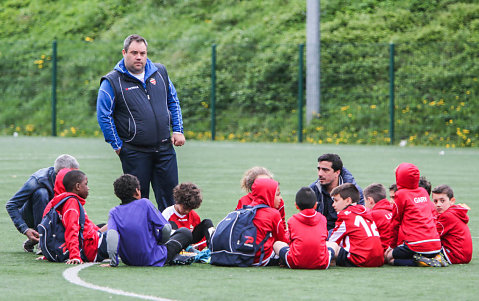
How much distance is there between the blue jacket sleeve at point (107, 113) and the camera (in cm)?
828

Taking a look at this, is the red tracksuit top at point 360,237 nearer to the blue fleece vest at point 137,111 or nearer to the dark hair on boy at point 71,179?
the blue fleece vest at point 137,111

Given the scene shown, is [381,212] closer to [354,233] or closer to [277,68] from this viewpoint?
[354,233]

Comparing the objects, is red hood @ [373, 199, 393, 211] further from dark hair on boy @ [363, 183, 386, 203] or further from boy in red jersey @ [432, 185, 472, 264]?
boy in red jersey @ [432, 185, 472, 264]

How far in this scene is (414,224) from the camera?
741 centimetres

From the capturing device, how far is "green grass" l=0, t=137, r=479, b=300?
612 centimetres

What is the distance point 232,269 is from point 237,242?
0.23 meters

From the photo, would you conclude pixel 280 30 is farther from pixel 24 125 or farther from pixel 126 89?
pixel 126 89

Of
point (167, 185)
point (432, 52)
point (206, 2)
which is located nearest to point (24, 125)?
point (206, 2)

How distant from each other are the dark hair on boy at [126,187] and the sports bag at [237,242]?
0.76 meters

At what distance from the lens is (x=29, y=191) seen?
809 centimetres

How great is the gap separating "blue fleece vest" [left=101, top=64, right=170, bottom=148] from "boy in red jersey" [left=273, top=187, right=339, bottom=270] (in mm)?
1856

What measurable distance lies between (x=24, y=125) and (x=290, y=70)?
8.37 m

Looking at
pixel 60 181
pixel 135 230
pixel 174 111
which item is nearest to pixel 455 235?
pixel 135 230

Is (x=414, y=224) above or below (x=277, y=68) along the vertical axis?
below
